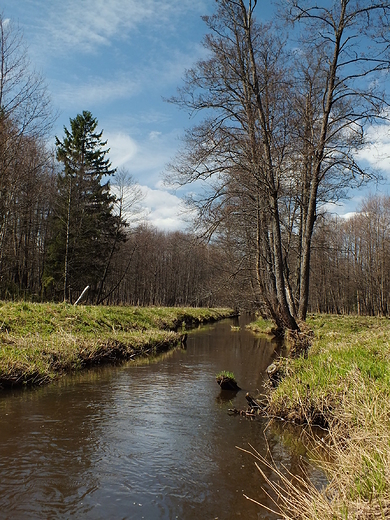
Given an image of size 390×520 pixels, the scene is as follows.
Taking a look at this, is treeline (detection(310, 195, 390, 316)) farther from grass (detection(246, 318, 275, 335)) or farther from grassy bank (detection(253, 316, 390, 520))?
grassy bank (detection(253, 316, 390, 520))

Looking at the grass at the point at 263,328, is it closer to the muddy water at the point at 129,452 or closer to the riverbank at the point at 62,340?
the riverbank at the point at 62,340

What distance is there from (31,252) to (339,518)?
2850 cm

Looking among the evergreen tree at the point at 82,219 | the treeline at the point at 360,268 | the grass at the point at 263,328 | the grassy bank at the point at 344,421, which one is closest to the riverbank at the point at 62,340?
the grassy bank at the point at 344,421

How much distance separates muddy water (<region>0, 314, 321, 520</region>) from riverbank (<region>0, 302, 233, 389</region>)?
0.54 metres

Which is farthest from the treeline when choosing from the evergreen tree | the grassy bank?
the grassy bank

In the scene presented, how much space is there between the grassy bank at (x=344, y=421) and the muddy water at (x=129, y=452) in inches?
22.7

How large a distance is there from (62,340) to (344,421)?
6975 mm

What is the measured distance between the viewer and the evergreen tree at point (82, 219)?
78.7 feet

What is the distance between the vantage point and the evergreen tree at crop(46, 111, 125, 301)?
24.0 metres

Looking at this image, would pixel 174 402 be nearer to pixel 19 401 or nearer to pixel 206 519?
pixel 19 401

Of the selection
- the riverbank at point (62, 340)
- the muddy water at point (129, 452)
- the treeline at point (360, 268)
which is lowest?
the muddy water at point (129, 452)

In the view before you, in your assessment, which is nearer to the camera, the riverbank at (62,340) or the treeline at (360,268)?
the riverbank at (62,340)

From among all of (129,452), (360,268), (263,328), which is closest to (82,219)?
(263,328)

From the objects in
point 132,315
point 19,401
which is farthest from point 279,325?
point 19,401
